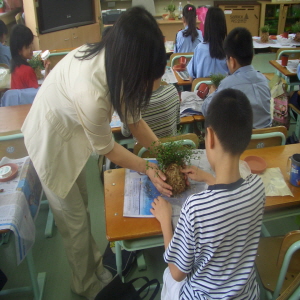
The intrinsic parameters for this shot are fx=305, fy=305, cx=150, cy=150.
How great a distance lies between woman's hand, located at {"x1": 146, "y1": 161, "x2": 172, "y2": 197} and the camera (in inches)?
49.7

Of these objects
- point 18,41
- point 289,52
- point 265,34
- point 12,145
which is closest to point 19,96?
point 18,41

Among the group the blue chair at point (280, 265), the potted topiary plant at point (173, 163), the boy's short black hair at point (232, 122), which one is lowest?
the blue chair at point (280, 265)

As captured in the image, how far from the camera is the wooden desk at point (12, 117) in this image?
2.12 metres

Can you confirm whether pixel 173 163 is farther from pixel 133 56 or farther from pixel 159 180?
pixel 133 56

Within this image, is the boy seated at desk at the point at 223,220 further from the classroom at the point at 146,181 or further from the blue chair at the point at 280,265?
the blue chair at the point at 280,265

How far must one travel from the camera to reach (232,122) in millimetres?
919

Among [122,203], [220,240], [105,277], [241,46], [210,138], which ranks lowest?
[105,277]

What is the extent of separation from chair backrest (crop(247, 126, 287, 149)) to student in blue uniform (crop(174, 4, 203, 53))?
7.58 feet

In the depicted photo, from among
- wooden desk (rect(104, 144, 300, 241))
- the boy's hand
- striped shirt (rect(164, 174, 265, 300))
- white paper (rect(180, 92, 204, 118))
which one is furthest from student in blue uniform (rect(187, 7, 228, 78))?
striped shirt (rect(164, 174, 265, 300))

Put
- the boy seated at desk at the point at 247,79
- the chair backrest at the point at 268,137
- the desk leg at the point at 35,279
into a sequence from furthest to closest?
the boy seated at desk at the point at 247,79
the chair backrest at the point at 268,137
the desk leg at the point at 35,279

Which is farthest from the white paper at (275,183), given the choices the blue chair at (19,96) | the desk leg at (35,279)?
the blue chair at (19,96)

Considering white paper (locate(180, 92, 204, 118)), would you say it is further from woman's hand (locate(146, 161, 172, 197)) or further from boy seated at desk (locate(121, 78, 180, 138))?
woman's hand (locate(146, 161, 172, 197))

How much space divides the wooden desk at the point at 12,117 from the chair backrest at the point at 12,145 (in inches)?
11.5

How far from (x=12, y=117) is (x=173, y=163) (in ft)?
4.95
